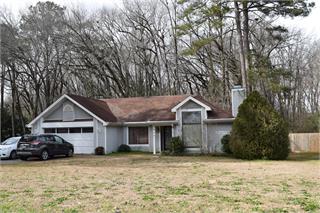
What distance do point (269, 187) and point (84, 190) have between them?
5.06 meters

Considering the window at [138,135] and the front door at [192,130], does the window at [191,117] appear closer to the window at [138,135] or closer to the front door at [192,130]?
the front door at [192,130]

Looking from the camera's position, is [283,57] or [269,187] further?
[283,57]

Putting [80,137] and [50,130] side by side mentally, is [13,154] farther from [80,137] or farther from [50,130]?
[80,137]

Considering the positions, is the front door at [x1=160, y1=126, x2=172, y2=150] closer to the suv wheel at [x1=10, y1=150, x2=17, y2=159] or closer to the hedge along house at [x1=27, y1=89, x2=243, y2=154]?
the hedge along house at [x1=27, y1=89, x2=243, y2=154]

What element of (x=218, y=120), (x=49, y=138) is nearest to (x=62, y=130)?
(x=49, y=138)

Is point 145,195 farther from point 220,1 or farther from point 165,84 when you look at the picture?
point 165,84

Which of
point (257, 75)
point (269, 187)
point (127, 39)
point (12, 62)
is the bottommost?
point (269, 187)

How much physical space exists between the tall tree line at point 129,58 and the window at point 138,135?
10.5m

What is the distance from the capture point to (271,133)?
68.7ft

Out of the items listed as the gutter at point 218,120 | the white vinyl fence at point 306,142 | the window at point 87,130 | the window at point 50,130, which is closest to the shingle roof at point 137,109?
the gutter at point 218,120

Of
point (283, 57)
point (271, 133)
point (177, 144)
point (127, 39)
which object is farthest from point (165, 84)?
point (271, 133)

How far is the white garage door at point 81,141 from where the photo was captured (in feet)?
88.4

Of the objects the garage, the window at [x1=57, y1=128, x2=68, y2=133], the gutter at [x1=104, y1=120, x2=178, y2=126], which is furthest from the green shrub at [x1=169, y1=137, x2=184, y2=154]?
the window at [x1=57, y1=128, x2=68, y2=133]

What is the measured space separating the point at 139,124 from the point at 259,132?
9.77 metres
